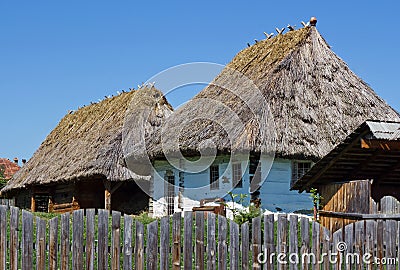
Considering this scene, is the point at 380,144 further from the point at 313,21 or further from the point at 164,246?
the point at 313,21

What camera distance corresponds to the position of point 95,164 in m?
25.8

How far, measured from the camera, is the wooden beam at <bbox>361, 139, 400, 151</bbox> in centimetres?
929

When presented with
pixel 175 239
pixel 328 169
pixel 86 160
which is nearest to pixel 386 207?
pixel 328 169

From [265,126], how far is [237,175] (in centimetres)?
177

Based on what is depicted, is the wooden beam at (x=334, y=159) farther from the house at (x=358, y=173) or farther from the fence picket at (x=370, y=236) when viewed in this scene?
the fence picket at (x=370, y=236)

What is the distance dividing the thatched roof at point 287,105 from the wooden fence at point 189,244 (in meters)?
10.8

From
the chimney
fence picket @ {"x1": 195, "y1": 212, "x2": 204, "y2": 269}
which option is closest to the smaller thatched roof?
fence picket @ {"x1": 195, "y1": 212, "x2": 204, "y2": 269}

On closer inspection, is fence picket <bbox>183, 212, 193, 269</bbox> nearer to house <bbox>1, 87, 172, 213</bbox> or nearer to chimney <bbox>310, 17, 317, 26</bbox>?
chimney <bbox>310, 17, 317, 26</bbox>

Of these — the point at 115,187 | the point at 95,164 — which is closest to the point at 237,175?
the point at 115,187

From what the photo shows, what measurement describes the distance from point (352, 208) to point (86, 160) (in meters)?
18.8

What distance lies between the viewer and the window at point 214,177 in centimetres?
2045

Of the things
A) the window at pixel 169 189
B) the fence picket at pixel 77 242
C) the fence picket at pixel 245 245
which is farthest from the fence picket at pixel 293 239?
the window at pixel 169 189

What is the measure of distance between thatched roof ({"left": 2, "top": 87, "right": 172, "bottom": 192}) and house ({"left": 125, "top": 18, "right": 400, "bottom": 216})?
55.8 inches

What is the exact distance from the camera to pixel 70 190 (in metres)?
29.2
